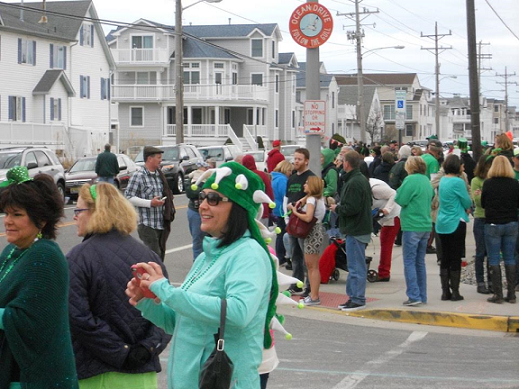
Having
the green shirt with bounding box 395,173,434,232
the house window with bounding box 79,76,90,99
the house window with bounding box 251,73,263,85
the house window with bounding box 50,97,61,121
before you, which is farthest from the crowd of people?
the house window with bounding box 251,73,263,85

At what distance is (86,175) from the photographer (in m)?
28.8

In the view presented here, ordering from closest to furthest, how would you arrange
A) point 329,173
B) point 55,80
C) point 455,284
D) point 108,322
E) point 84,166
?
1. point 108,322
2. point 455,284
3. point 329,173
4. point 84,166
5. point 55,80

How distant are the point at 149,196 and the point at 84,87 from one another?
1721 inches

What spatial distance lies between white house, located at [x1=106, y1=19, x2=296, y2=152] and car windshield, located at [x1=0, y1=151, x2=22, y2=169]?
37872 mm

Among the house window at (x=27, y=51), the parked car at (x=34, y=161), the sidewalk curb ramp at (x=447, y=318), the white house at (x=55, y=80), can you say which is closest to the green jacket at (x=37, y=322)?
the sidewalk curb ramp at (x=447, y=318)

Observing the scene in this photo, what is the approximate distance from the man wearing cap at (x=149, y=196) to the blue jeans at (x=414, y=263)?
3306 mm

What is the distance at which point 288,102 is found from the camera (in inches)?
3004

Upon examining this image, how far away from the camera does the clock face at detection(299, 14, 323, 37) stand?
544 inches

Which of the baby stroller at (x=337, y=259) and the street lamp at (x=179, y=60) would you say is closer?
the baby stroller at (x=337, y=259)

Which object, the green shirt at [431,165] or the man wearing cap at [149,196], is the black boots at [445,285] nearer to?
the man wearing cap at [149,196]

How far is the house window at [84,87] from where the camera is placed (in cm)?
5294

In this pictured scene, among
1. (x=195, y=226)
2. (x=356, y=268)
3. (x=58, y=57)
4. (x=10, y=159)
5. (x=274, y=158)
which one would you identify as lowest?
(x=356, y=268)

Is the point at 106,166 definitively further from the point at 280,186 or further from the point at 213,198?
the point at 213,198

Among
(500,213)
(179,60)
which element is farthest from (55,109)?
(500,213)
